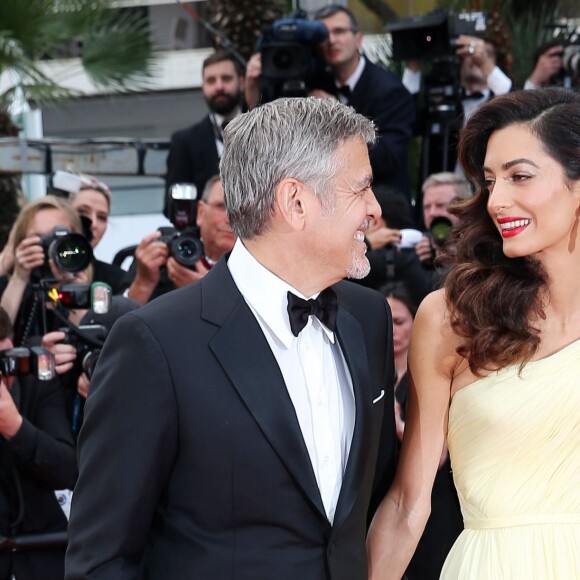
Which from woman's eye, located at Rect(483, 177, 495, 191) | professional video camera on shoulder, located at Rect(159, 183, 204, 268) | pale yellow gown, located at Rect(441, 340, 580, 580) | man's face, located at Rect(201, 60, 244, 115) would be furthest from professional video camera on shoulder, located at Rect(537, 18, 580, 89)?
pale yellow gown, located at Rect(441, 340, 580, 580)

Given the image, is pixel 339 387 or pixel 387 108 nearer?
pixel 339 387

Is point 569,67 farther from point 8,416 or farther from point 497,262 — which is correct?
point 8,416

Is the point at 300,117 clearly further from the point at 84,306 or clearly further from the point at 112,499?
the point at 84,306

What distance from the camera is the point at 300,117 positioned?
236 cm

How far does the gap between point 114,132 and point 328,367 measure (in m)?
17.5

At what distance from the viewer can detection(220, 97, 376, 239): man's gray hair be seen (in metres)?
2.36

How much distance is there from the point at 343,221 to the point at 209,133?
4112 millimetres

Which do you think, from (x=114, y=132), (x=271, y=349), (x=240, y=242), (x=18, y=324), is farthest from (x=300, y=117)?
(x=114, y=132)

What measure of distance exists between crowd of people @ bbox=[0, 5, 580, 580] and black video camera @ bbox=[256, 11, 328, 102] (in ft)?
8.74

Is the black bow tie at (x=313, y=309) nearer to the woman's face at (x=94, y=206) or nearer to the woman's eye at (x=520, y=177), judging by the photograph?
the woman's eye at (x=520, y=177)

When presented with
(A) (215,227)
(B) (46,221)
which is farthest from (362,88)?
(B) (46,221)

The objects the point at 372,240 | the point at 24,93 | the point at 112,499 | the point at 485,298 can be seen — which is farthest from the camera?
the point at 24,93

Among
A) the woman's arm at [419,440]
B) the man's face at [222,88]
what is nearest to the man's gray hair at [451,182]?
the man's face at [222,88]

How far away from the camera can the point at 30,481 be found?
422 centimetres
